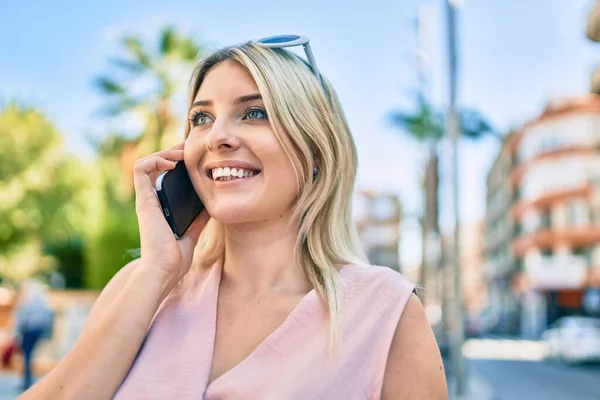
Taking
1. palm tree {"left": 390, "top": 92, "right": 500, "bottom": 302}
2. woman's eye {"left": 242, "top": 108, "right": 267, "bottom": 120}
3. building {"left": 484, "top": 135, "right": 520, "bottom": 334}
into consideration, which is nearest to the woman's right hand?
woman's eye {"left": 242, "top": 108, "right": 267, "bottom": 120}

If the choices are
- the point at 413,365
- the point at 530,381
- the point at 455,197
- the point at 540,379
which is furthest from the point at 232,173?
the point at 540,379

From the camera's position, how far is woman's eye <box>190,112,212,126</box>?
73.6 inches

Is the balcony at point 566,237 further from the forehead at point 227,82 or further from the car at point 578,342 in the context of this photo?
the forehead at point 227,82

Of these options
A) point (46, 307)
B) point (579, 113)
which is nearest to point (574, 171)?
point (579, 113)

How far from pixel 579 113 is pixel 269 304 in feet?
193

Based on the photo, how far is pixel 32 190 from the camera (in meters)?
36.4

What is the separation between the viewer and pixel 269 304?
1766 millimetres

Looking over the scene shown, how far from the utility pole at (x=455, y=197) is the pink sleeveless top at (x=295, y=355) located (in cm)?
1241

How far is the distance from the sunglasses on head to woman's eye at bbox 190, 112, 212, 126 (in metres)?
0.21

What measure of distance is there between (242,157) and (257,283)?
11.6 inches

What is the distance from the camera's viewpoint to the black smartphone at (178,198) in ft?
6.15

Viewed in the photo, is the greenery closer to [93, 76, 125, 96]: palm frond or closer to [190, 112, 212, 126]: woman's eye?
[93, 76, 125, 96]: palm frond

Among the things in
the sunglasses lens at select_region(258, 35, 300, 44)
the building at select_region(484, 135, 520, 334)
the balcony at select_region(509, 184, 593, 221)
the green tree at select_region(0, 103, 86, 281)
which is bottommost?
the building at select_region(484, 135, 520, 334)

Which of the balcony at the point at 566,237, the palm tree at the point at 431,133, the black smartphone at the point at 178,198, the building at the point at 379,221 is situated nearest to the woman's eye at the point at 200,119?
the black smartphone at the point at 178,198
